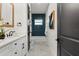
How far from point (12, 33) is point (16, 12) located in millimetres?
753

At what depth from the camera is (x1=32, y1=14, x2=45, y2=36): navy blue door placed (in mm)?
12164

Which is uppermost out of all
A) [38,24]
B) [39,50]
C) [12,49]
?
[38,24]

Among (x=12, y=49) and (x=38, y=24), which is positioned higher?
(x=38, y=24)

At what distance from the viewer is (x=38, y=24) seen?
480 inches

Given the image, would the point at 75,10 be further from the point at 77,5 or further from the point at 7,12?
the point at 7,12

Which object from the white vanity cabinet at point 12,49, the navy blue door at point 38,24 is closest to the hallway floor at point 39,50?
the white vanity cabinet at point 12,49

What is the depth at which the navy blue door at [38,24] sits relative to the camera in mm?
12164

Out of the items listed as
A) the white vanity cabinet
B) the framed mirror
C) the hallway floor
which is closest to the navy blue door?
the hallway floor

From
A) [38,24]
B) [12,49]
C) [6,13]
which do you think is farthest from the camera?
[38,24]

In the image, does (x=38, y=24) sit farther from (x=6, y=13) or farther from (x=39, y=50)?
(x=6, y=13)

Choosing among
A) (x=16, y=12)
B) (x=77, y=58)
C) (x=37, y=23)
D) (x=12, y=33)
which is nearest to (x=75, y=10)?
(x=77, y=58)

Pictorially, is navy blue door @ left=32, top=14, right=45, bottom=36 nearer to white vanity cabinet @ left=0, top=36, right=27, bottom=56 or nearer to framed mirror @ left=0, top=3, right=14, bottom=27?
framed mirror @ left=0, top=3, right=14, bottom=27

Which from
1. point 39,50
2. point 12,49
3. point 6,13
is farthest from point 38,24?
point 12,49

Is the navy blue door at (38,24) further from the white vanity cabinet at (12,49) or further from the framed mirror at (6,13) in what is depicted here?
the white vanity cabinet at (12,49)
